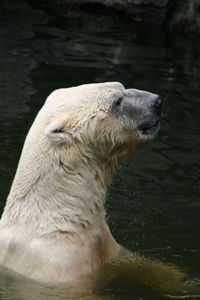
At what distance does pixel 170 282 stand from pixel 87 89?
1.54m

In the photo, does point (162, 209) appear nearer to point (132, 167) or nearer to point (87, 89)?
point (132, 167)

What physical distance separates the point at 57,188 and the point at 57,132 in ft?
1.28

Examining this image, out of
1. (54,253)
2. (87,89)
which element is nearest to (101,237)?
(54,253)

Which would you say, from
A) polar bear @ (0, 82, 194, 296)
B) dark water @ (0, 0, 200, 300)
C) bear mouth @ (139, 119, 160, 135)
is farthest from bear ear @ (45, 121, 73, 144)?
dark water @ (0, 0, 200, 300)

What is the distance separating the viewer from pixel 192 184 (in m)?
8.53

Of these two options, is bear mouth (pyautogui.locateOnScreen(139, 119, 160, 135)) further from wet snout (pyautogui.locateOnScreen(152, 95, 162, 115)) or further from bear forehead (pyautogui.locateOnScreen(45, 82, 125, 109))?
bear forehead (pyautogui.locateOnScreen(45, 82, 125, 109))

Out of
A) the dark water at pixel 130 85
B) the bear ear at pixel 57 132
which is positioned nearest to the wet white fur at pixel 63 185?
the bear ear at pixel 57 132

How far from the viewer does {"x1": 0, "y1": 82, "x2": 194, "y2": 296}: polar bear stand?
5605 mm

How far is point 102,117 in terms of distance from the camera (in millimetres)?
5672

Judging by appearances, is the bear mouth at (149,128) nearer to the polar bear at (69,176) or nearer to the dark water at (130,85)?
the polar bear at (69,176)

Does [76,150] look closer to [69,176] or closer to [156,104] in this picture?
[69,176]

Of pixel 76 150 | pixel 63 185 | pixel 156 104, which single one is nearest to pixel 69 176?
pixel 63 185

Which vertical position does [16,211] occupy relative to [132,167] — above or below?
above

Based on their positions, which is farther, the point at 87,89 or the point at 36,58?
the point at 36,58
